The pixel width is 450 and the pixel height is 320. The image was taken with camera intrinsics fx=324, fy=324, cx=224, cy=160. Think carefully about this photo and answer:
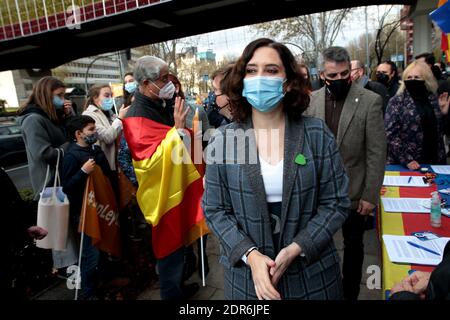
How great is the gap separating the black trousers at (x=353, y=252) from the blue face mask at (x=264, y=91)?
1402 millimetres

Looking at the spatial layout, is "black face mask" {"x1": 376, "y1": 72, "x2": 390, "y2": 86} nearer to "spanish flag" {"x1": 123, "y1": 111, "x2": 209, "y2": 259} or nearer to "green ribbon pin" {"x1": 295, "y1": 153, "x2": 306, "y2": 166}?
"spanish flag" {"x1": 123, "y1": 111, "x2": 209, "y2": 259}

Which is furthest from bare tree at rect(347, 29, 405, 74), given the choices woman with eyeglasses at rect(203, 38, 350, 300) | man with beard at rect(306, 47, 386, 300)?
woman with eyeglasses at rect(203, 38, 350, 300)

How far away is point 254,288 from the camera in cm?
153

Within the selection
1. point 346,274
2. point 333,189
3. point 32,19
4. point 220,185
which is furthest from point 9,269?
point 32,19

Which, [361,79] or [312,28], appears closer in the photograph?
[361,79]

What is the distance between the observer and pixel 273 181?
60.0 inches

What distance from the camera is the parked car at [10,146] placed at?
11.5 metres

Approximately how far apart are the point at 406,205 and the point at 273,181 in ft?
5.15

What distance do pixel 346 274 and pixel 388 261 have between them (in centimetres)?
92

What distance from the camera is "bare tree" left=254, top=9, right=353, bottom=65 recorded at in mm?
25312

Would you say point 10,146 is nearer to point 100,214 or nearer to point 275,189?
point 100,214

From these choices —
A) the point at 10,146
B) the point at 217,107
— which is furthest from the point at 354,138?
the point at 10,146
